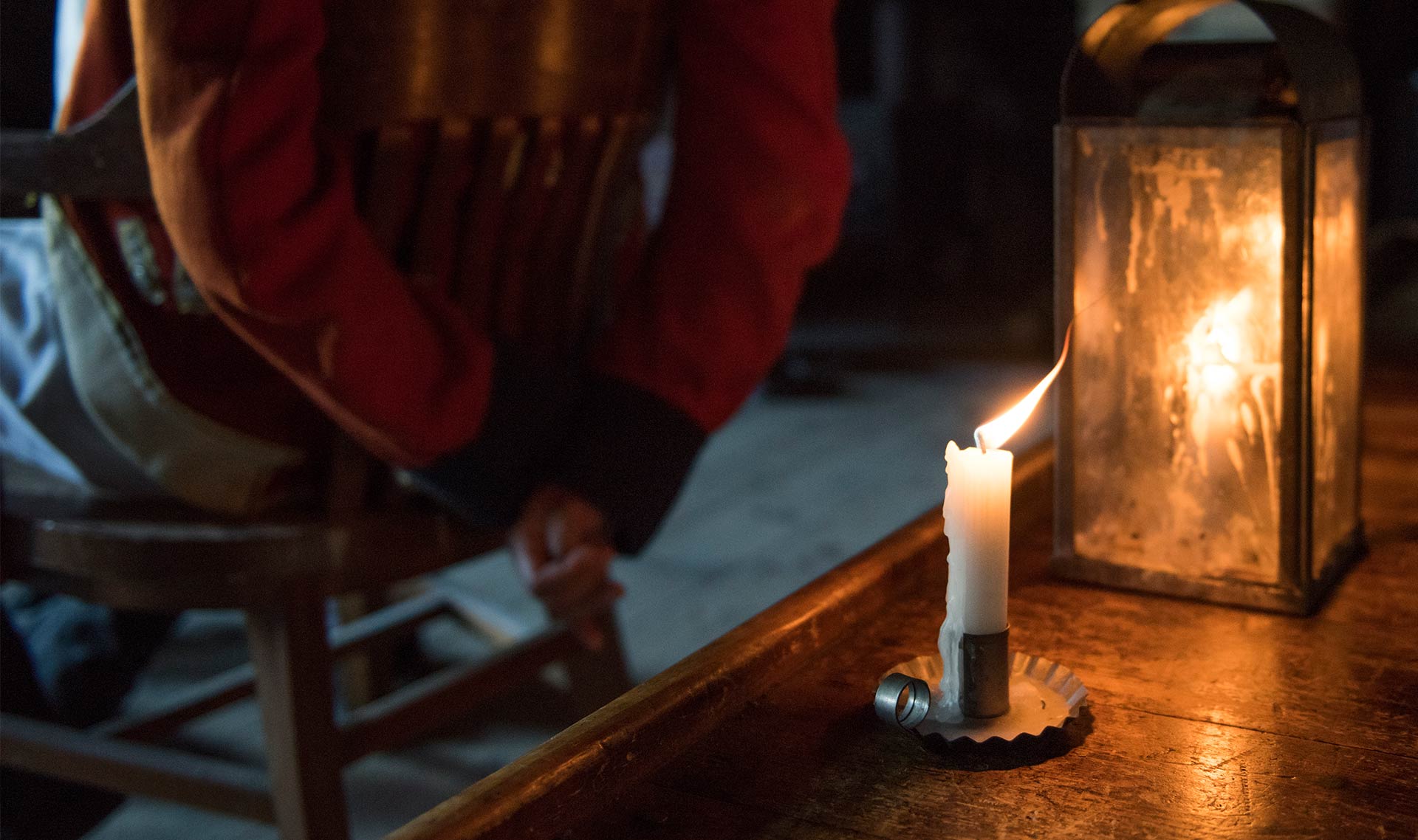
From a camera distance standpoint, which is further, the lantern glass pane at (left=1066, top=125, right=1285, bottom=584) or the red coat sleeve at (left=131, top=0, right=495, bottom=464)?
Answer: the red coat sleeve at (left=131, top=0, right=495, bottom=464)

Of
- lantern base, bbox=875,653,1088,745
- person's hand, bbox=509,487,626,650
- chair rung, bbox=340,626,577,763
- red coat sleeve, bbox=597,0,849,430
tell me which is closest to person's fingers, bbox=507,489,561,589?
person's hand, bbox=509,487,626,650

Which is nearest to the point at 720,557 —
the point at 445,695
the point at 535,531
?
the point at 445,695

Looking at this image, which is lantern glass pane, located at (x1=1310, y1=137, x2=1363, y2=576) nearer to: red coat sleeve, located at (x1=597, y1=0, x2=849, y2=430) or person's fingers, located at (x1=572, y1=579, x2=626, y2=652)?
red coat sleeve, located at (x1=597, y1=0, x2=849, y2=430)

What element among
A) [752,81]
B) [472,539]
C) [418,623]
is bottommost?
[418,623]

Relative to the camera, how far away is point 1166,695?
0.62m

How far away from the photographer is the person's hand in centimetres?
103

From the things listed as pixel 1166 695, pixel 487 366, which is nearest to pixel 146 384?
pixel 487 366

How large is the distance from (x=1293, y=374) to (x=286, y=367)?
60 cm

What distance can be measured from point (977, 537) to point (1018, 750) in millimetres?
95

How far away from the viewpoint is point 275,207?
832 millimetres

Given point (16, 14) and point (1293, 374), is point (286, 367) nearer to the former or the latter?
point (16, 14)

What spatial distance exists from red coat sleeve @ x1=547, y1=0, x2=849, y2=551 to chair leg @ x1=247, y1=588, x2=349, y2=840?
0.25m

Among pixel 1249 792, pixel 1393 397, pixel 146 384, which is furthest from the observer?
pixel 1393 397

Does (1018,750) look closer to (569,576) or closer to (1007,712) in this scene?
(1007,712)
